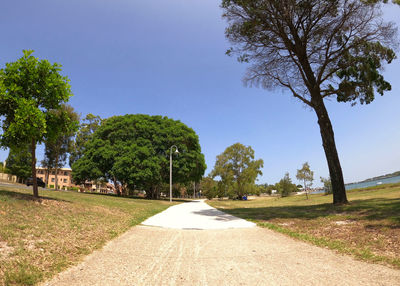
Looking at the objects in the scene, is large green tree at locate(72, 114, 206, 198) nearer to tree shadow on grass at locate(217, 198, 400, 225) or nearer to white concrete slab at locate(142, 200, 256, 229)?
white concrete slab at locate(142, 200, 256, 229)

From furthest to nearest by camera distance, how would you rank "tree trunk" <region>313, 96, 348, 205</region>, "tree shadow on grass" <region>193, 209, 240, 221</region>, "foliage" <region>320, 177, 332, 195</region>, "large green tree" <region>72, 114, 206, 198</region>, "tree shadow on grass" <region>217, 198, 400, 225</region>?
"foliage" <region>320, 177, 332, 195</region>, "large green tree" <region>72, 114, 206, 198</region>, "tree trunk" <region>313, 96, 348, 205</region>, "tree shadow on grass" <region>193, 209, 240, 221</region>, "tree shadow on grass" <region>217, 198, 400, 225</region>

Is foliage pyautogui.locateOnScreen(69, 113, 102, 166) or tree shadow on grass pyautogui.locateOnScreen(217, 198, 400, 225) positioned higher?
foliage pyautogui.locateOnScreen(69, 113, 102, 166)

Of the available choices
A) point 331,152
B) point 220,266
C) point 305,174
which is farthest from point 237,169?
point 220,266

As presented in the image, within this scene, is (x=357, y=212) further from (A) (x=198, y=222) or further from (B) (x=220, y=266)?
(B) (x=220, y=266)

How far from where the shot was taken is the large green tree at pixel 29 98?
9.20 meters

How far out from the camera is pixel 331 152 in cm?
1316

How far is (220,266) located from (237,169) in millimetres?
45440

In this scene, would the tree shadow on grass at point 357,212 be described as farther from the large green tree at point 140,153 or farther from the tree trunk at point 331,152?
the large green tree at point 140,153

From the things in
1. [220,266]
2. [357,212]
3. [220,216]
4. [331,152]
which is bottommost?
[220,216]

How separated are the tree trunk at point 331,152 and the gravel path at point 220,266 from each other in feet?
27.8

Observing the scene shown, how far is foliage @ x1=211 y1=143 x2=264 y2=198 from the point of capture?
47.3 m

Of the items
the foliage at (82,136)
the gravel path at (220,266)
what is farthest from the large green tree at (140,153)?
the gravel path at (220,266)

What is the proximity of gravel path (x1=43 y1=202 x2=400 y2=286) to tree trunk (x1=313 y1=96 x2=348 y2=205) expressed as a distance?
8.46 metres

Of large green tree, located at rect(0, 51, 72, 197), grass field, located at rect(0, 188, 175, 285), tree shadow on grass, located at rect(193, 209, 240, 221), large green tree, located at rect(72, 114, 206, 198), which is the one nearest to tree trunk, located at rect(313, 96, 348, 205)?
tree shadow on grass, located at rect(193, 209, 240, 221)
